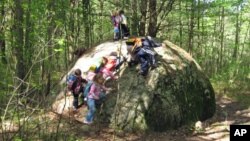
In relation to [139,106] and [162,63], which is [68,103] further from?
[162,63]

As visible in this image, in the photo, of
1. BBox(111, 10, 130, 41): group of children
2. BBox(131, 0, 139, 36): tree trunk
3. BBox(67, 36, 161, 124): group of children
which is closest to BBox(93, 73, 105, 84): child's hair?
BBox(67, 36, 161, 124): group of children

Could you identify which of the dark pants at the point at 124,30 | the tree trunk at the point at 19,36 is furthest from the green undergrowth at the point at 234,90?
the tree trunk at the point at 19,36

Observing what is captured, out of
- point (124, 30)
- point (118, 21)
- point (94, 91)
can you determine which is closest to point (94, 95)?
point (94, 91)

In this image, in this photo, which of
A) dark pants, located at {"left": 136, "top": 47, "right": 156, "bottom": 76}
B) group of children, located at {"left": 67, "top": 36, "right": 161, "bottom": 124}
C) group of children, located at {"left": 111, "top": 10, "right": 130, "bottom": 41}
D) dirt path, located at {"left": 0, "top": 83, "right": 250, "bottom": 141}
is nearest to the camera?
dirt path, located at {"left": 0, "top": 83, "right": 250, "bottom": 141}

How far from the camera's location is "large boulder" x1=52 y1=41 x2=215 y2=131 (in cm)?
983

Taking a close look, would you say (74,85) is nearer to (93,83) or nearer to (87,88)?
(87,88)

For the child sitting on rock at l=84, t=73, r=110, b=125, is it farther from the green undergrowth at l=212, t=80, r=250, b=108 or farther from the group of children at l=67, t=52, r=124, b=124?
the green undergrowth at l=212, t=80, r=250, b=108

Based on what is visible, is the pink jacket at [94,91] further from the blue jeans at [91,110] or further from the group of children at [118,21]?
the group of children at [118,21]

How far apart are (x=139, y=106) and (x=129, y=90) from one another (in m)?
0.61

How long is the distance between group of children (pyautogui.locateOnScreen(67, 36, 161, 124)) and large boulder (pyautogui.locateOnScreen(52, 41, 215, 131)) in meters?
0.27

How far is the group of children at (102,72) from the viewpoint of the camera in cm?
954

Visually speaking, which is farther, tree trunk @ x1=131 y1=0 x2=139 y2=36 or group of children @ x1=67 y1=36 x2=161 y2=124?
tree trunk @ x1=131 y1=0 x2=139 y2=36

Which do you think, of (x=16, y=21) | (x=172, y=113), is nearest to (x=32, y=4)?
(x=16, y=21)

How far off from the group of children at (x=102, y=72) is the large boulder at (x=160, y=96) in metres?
0.27
